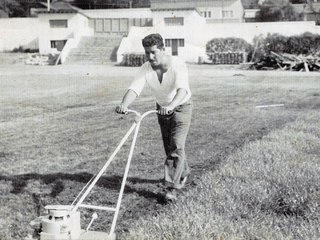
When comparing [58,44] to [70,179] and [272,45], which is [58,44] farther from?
[70,179]

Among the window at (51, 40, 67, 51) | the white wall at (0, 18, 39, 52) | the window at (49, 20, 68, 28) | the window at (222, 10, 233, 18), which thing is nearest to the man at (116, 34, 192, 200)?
the window at (51, 40, 67, 51)

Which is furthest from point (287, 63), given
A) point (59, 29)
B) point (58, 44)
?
point (59, 29)

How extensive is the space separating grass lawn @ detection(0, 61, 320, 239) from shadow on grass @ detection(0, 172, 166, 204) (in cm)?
1

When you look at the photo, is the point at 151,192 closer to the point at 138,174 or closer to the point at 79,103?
the point at 138,174

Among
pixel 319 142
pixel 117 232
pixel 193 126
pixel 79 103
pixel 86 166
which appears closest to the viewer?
pixel 117 232

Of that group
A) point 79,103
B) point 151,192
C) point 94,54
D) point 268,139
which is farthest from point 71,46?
point 151,192

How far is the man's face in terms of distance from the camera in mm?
4074

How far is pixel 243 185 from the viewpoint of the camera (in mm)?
4797

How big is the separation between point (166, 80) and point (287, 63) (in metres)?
17.9

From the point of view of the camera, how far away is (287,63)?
2103cm

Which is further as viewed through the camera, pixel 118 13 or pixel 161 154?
pixel 118 13

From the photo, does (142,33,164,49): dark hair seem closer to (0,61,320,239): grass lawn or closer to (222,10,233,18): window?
(0,61,320,239): grass lawn

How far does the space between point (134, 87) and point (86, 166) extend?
2.25 m

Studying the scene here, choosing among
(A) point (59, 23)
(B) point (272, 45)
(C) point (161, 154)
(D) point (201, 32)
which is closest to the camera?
(C) point (161, 154)
